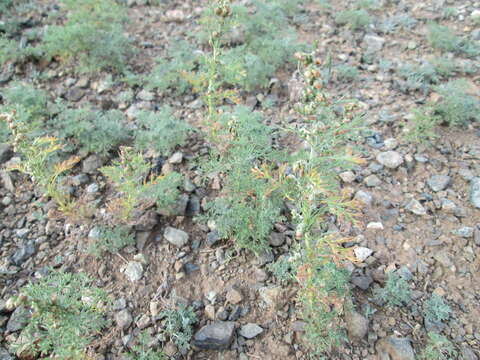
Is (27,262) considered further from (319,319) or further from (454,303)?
(454,303)

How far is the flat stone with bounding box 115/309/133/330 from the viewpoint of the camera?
316 centimetres

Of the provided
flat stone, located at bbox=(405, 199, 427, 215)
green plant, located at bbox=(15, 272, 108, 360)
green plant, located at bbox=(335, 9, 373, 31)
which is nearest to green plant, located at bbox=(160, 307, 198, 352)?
green plant, located at bbox=(15, 272, 108, 360)

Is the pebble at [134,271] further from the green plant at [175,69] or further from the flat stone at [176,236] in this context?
the green plant at [175,69]

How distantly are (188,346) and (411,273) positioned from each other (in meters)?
1.98

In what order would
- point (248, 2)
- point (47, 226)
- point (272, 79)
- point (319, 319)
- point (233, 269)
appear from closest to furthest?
point (319, 319)
point (233, 269)
point (47, 226)
point (272, 79)
point (248, 2)

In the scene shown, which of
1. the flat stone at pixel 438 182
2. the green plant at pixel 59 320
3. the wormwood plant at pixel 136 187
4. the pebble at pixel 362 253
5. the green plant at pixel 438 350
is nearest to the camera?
the green plant at pixel 59 320

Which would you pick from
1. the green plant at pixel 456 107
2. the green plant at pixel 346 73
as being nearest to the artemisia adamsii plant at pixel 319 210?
the green plant at pixel 456 107

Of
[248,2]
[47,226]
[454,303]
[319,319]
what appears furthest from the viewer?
[248,2]

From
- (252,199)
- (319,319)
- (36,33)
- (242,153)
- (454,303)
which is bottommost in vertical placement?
(454,303)

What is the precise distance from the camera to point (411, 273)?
3.42m

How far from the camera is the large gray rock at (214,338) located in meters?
3.04

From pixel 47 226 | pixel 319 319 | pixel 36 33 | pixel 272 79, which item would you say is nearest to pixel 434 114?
pixel 272 79

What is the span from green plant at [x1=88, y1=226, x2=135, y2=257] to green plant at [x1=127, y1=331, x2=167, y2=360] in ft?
2.83

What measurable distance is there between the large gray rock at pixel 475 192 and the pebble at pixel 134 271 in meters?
3.24
